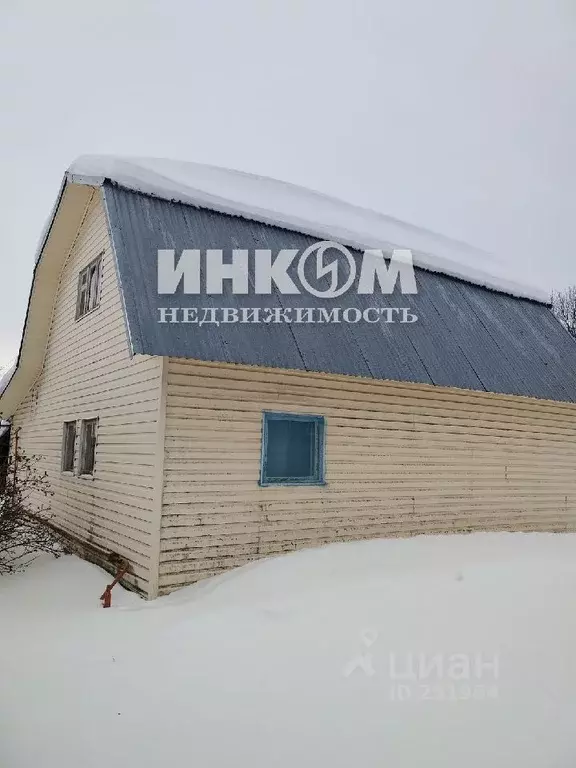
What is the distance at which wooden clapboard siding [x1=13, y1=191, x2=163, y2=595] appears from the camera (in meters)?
6.83

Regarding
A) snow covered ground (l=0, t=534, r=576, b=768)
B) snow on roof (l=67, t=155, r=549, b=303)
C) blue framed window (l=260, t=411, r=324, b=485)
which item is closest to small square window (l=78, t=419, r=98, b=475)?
snow covered ground (l=0, t=534, r=576, b=768)

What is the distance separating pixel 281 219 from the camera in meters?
8.77

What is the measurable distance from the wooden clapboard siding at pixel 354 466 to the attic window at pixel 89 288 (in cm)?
363

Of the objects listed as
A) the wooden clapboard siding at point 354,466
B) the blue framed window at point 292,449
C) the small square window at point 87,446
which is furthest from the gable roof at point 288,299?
the small square window at point 87,446

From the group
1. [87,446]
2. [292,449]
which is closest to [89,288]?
[87,446]

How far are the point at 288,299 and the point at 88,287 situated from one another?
4.43m

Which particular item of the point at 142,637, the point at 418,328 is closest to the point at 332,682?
the point at 142,637

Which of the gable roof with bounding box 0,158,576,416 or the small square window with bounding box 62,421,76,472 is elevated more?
the gable roof with bounding box 0,158,576,416

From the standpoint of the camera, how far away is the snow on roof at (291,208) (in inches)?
314

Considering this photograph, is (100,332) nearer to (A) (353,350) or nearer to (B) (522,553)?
(A) (353,350)

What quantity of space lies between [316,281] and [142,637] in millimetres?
5425

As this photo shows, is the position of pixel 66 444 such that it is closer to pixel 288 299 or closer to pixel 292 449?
pixel 292 449

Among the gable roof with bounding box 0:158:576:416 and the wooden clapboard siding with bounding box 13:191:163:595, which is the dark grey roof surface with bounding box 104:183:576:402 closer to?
the gable roof with bounding box 0:158:576:416

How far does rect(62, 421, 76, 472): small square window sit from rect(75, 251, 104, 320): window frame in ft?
6.92
